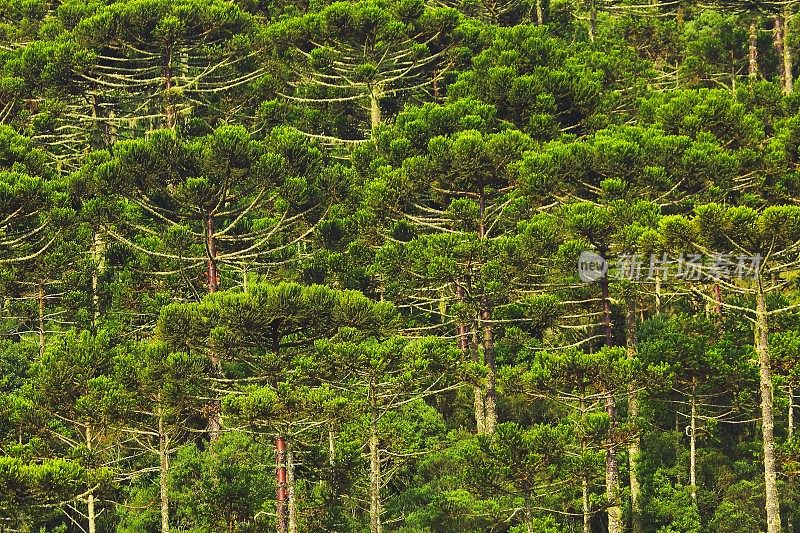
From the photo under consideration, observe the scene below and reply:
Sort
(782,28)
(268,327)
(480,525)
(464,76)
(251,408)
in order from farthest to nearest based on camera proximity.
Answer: (782,28), (464,76), (480,525), (268,327), (251,408)

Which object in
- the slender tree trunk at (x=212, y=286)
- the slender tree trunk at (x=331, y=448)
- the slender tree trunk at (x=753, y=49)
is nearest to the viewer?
the slender tree trunk at (x=331, y=448)

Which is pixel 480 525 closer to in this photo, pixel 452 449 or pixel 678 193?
pixel 452 449

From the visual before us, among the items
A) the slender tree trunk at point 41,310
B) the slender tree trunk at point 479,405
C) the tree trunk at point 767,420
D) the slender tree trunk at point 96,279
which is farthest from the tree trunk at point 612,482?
the slender tree trunk at point 41,310

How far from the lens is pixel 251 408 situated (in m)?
22.1

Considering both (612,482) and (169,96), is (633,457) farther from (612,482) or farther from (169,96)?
(169,96)

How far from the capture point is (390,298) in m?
31.1

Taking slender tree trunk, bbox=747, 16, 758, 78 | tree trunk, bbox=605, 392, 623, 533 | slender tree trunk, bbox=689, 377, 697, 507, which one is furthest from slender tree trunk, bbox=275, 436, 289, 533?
slender tree trunk, bbox=747, 16, 758, 78

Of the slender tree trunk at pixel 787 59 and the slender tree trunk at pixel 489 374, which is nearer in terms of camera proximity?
the slender tree trunk at pixel 489 374

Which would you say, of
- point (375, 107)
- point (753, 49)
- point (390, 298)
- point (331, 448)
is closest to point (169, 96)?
point (375, 107)

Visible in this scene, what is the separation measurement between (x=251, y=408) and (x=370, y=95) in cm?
2101

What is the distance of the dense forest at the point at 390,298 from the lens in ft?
77.7

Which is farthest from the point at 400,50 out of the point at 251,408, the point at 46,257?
the point at 251,408

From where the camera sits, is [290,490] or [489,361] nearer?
[290,490]

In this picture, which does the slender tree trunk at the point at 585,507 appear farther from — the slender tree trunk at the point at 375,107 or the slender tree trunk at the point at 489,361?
the slender tree trunk at the point at 375,107
